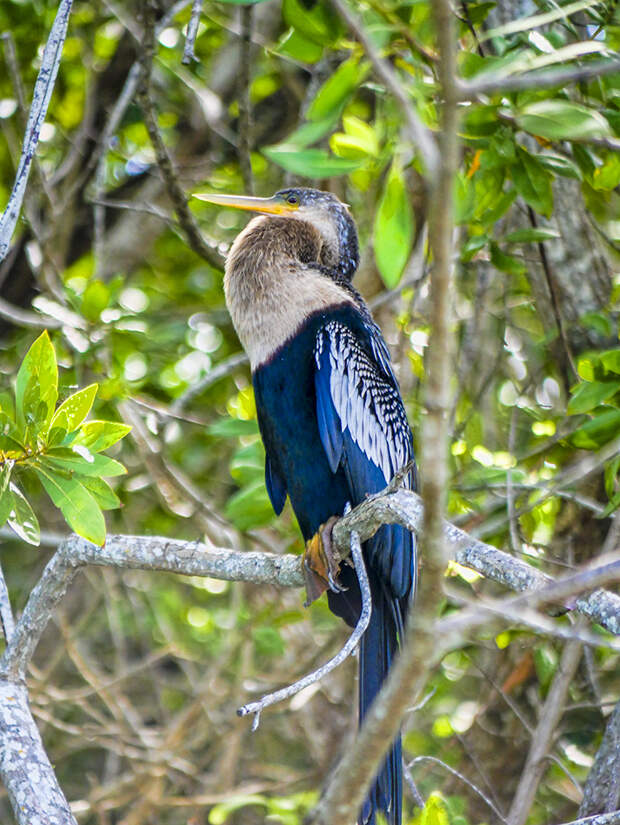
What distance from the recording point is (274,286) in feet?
10.0

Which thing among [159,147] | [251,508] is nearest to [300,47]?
[159,147]

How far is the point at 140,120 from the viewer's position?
4449mm

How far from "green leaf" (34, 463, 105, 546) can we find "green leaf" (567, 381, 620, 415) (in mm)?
1268

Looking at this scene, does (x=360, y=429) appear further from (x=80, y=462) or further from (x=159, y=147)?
(x=159, y=147)

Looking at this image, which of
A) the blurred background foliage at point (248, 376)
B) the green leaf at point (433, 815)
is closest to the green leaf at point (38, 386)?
the blurred background foliage at point (248, 376)

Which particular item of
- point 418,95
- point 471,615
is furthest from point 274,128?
point 471,615

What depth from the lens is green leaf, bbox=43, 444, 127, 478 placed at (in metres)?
2.10

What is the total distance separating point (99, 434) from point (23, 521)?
0.25 meters

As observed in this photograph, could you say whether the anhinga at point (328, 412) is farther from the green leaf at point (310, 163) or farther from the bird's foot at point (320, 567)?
the green leaf at point (310, 163)

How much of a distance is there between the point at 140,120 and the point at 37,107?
241 cm

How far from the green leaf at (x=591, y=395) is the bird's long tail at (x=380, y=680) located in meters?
0.81

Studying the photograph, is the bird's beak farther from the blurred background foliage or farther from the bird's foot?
the bird's foot

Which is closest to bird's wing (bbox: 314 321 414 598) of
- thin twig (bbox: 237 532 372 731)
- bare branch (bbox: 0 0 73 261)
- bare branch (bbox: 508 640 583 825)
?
bare branch (bbox: 508 640 583 825)

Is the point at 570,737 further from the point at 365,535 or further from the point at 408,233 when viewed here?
the point at 408,233
